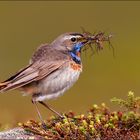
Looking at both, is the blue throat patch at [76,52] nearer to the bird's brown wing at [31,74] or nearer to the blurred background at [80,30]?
the bird's brown wing at [31,74]

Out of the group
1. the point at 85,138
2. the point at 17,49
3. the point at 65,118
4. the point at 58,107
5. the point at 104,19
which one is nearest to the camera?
the point at 85,138

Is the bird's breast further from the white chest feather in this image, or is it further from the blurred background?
the blurred background

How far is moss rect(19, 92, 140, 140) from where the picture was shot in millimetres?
9969

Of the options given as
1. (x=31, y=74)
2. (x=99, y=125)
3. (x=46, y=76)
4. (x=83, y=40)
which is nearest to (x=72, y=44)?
(x=83, y=40)

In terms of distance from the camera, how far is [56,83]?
11.7 metres

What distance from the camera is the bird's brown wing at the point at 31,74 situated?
11445 mm

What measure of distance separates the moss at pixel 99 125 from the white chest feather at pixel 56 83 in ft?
2.39

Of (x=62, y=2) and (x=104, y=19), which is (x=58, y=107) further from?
(x=62, y=2)

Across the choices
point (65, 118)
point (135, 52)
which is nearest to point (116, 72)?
point (135, 52)

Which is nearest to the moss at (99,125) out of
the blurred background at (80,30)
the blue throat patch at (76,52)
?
the blue throat patch at (76,52)

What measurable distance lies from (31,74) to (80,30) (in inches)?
661

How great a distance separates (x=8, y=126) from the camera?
12.1m

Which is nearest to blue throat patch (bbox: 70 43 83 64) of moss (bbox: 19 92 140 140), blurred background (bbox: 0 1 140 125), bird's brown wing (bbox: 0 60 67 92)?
bird's brown wing (bbox: 0 60 67 92)

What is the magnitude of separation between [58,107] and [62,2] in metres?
14.9
